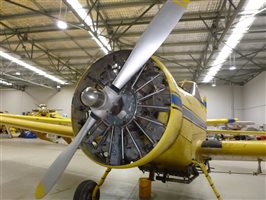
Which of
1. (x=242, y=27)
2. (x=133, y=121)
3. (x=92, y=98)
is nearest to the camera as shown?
(x=92, y=98)

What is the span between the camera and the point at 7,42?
1075 cm

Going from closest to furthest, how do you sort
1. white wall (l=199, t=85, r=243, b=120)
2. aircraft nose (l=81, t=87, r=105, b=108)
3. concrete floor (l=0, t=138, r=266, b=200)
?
aircraft nose (l=81, t=87, r=105, b=108)
concrete floor (l=0, t=138, r=266, b=200)
white wall (l=199, t=85, r=243, b=120)

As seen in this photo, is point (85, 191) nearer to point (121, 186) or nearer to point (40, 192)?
point (40, 192)

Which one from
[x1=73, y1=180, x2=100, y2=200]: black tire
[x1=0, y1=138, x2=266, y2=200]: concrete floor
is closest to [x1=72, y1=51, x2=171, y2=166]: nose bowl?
[x1=73, y1=180, x2=100, y2=200]: black tire

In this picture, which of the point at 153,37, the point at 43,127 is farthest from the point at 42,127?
the point at 153,37

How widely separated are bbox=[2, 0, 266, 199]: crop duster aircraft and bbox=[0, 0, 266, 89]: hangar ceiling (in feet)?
15.4

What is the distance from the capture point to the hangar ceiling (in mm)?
7273

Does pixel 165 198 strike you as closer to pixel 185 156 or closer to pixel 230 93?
pixel 185 156

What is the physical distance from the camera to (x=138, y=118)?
2477 millimetres

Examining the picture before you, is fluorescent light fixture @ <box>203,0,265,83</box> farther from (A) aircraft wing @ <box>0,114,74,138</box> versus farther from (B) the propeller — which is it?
(A) aircraft wing @ <box>0,114,74,138</box>

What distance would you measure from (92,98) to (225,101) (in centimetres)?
1859

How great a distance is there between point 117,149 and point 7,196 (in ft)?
7.37

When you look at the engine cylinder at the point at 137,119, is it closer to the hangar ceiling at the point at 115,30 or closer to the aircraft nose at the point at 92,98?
the aircraft nose at the point at 92,98

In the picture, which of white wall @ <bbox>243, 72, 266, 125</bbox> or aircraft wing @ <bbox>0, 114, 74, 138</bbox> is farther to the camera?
white wall @ <bbox>243, 72, 266, 125</bbox>
